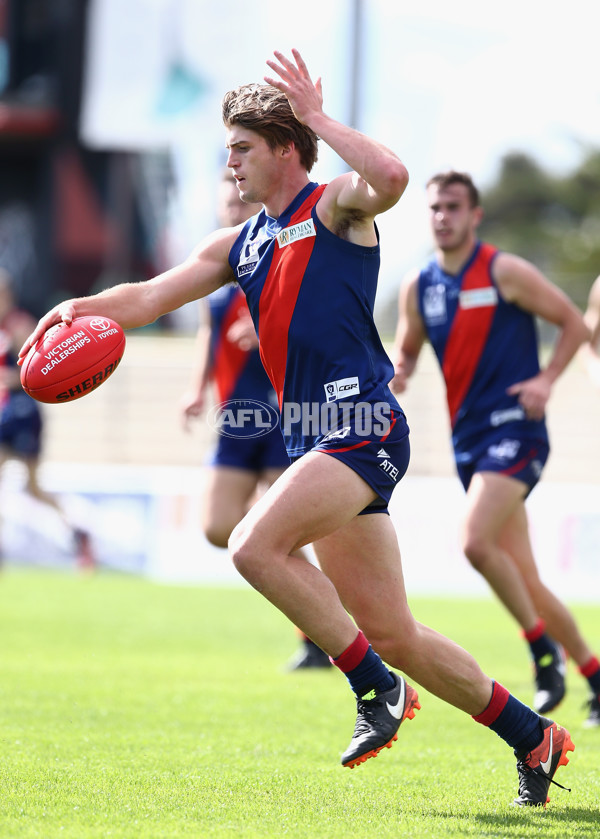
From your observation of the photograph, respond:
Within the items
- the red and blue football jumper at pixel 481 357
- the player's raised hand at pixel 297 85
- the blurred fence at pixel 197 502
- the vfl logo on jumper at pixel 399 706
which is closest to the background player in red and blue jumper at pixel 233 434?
the red and blue football jumper at pixel 481 357

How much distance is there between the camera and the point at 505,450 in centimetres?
631

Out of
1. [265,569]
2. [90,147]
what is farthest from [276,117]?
[90,147]

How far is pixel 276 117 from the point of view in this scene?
13.5 feet

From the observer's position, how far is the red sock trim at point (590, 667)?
6.14 meters

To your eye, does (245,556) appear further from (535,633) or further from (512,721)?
(535,633)

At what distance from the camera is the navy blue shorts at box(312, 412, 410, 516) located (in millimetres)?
3979

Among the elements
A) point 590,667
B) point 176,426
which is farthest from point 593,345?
point 176,426

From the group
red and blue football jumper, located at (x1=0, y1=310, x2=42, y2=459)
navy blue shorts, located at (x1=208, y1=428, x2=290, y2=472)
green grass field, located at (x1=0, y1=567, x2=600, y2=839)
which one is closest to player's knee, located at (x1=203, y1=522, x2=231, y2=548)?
navy blue shorts, located at (x1=208, y1=428, x2=290, y2=472)

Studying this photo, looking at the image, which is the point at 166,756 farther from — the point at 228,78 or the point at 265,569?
the point at 228,78

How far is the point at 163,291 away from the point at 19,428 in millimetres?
9586

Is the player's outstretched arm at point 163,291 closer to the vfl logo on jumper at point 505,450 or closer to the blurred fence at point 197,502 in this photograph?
the vfl logo on jumper at point 505,450

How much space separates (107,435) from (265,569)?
1690 cm

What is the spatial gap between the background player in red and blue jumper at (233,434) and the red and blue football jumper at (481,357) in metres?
1.23

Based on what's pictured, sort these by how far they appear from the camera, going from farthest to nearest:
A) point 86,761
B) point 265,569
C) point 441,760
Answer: point 441,760 < point 86,761 < point 265,569
